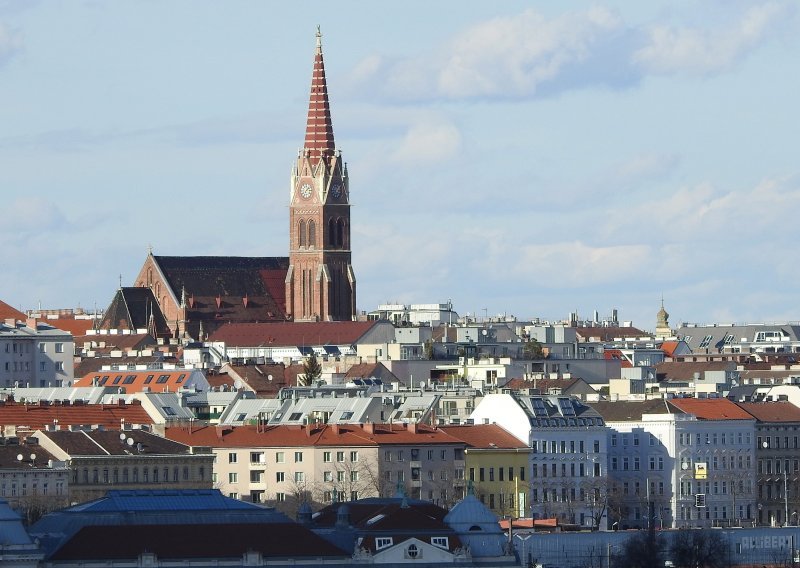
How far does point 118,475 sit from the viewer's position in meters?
155

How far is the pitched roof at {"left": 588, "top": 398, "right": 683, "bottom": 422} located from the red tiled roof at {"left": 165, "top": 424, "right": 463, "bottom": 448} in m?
15.3

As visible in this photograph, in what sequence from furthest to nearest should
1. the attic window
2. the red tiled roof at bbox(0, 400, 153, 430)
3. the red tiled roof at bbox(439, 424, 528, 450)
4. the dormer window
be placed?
the red tiled roof at bbox(439, 424, 528, 450), the red tiled roof at bbox(0, 400, 153, 430), the dormer window, the attic window

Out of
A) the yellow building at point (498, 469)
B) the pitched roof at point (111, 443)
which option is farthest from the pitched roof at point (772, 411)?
the pitched roof at point (111, 443)

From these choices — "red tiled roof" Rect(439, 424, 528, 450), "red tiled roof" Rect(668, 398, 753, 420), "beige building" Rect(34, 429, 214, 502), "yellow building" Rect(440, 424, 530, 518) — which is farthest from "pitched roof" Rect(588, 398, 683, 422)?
"beige building" Rect(34, 429, 214, 502)

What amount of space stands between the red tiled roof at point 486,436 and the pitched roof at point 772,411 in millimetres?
18710

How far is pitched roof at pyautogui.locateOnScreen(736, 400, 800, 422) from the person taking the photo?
184750 mm

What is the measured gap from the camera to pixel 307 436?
16425 centimetres

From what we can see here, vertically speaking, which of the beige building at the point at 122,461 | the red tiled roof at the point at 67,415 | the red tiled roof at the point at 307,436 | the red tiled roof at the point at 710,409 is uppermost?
the red tiled roof at the point at 710,409

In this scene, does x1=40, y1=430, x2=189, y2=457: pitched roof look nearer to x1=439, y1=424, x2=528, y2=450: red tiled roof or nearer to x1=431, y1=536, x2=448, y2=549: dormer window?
x1=439, y1=424, x2=528, y2=450: red tiled roof

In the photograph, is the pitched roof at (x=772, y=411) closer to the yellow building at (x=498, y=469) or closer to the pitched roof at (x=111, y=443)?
the yellow building at (x=498, y=469)

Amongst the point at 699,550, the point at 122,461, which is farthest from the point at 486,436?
the point at 699,550

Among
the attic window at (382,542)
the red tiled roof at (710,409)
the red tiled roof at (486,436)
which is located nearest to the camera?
the attic window at (382,542)

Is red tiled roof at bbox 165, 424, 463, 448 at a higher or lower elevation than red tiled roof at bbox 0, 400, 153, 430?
lower

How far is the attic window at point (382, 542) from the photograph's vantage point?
12169 centimetres
